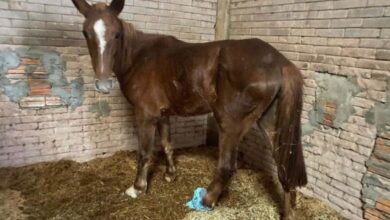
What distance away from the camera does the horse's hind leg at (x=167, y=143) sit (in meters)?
3.14

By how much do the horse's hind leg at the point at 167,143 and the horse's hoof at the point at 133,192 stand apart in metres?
0.42

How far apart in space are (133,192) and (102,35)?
1539mm

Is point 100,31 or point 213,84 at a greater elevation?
point 100,31

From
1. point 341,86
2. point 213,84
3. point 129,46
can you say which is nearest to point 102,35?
point 129,46

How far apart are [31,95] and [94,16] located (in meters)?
1.44

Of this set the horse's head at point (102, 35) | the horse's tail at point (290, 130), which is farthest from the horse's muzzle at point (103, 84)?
the horse's tail at point (290, 130)

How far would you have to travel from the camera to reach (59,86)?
3.24 meters

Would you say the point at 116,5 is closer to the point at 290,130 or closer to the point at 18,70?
the point at 18,70

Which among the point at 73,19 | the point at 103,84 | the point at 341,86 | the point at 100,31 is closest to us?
the point at 100,31

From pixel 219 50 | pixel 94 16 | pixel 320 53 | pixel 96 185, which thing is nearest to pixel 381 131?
pixel 320 53

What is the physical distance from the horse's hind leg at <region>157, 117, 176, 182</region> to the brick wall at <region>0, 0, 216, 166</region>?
78 centimetres

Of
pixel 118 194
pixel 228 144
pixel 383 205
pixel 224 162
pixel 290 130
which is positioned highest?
pixel 290 130

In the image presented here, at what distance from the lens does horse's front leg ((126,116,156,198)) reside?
2691mm

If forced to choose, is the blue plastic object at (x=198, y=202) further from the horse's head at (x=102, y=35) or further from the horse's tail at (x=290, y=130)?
the horse's head at (x=102, y=35)
